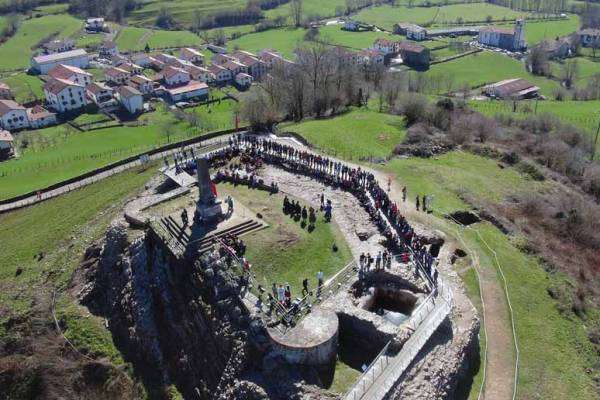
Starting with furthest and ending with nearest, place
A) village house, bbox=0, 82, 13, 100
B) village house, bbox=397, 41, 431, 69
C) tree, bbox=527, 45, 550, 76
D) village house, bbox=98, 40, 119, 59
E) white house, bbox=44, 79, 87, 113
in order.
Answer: village house, bbox=98, 40, 119, 59 → village house, bbox=397, 41, 431, 69 → tree, bbox=527, 45, 550, 76 → village house, bbox=0, 82, 13, 100 → white house, bbox=44, 79, 87, 113

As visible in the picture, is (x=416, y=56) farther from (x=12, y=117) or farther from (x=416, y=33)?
(x=12, y=117)

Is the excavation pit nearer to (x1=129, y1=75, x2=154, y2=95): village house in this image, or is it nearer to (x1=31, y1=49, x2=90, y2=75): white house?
(x1=129, y1=75, x2=154, y2=95): village house

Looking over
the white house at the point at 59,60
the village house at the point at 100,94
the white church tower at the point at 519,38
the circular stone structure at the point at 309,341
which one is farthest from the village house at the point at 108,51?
the circular stone structure at the point at 309,341

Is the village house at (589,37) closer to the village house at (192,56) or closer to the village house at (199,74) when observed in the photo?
the village house at (199,74)

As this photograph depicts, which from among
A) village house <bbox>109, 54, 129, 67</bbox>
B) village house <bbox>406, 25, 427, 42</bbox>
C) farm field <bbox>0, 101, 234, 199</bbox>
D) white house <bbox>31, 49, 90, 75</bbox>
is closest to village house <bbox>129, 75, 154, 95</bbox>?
farm field <bbox>0, 101, 234, 199</bbox>

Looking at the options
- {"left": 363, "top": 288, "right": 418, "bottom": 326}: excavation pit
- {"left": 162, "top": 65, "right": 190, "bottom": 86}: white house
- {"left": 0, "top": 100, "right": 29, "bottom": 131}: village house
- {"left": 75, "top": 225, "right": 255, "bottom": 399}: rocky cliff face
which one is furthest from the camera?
{"left": 162, "top": 65, "right": 190, "bottom": 86}: white house

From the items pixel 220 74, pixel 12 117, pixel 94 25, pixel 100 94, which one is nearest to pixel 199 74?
pixel 220 74

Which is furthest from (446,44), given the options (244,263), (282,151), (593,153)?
(244,263)
